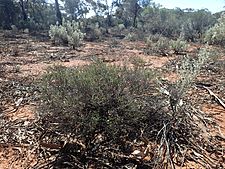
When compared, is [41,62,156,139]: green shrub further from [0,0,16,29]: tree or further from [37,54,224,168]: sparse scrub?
[0,0,16,29]: tree

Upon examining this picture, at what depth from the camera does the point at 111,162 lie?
11.2ft

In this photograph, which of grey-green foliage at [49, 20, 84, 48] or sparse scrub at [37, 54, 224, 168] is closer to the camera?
sparse scrub at [37, 54, 224, 168]

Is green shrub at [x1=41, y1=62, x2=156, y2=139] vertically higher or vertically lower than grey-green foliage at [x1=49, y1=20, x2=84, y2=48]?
higher

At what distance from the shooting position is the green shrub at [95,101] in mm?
3613

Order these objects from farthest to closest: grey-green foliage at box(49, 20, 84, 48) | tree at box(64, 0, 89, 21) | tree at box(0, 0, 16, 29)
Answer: tree at box(64, 0, 89, 21) → tree at box(0, 0, 16, 29) → grey-green foliage at box(49, 20, 84, 48)

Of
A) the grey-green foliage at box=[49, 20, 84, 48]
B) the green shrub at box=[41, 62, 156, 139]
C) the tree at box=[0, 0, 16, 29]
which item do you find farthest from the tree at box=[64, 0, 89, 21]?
the green shrub at box=[41, 62, 156, 139]

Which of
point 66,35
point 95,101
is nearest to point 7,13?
point 66,35

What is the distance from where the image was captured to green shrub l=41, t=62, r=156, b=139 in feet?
11.9

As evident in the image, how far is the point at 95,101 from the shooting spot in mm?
3688

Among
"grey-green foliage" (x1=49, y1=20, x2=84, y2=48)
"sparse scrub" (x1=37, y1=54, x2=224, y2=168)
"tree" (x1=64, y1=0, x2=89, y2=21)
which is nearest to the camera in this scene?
"sparse scrub" (x1=37, y1=54, x2=224, y2=168)

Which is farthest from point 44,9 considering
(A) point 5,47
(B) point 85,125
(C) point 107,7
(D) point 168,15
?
(B) point 85,125

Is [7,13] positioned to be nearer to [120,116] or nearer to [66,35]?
[66,35]

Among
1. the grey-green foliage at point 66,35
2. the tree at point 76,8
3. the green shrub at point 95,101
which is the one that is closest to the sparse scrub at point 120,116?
the green shrub at point 95,101

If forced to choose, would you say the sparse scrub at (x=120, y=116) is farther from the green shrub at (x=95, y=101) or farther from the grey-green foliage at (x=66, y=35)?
the grey-green foliage at (x=66, y=35)
